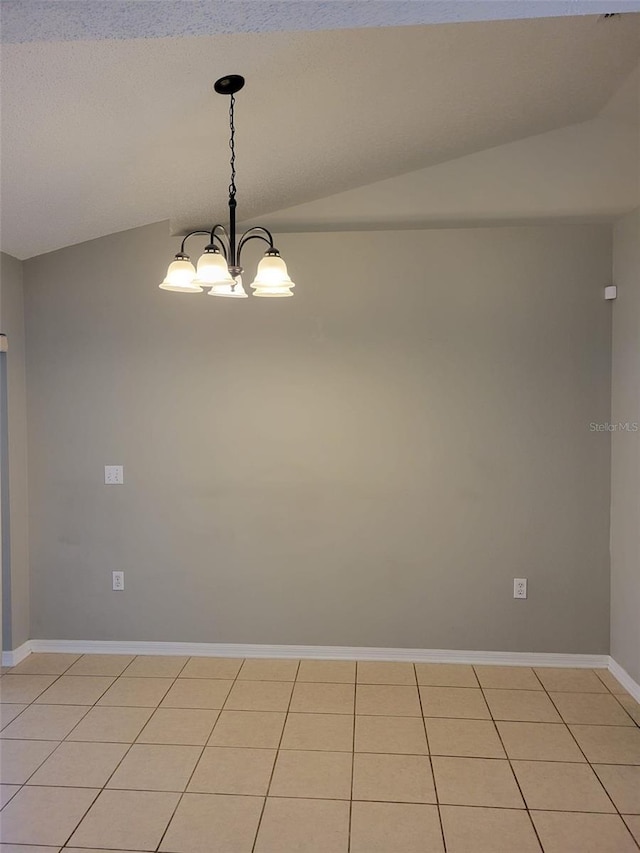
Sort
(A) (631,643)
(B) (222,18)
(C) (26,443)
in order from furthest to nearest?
(C) (26,443)
(A) (631,643)
(B) (222,18)

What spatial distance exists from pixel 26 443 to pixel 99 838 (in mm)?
2270

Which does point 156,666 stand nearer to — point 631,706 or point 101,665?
point 101,665

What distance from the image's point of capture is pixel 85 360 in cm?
371

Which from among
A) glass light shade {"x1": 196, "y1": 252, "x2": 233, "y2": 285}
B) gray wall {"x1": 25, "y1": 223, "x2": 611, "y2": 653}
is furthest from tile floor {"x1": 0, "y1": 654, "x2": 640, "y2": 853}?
glass light shade {"x1": 196, "y1": 252, "x2": 233, "y2": 285}

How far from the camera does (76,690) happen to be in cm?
331

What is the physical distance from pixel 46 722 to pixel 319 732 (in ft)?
4.30

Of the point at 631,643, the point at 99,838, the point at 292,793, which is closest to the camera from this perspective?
the point at 99,838

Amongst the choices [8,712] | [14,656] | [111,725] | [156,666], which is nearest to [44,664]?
[14,656]

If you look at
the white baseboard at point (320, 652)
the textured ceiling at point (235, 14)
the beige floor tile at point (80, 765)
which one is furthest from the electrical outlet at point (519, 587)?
the textured ceiling at point (235, 14)

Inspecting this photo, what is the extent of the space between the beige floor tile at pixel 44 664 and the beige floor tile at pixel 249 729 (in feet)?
3.69

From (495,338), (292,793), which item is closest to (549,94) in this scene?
(495,338)

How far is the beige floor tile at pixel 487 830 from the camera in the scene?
7.05ft

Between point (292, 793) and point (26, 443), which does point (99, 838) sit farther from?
point (26, 443)

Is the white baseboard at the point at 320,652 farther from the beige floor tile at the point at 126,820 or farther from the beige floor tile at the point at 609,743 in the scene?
the beige floor tile at the point at 126,820
